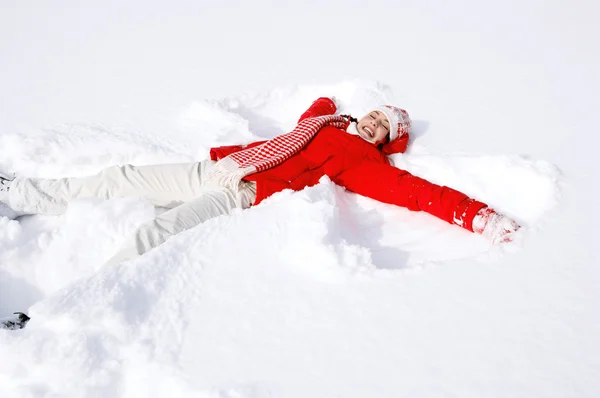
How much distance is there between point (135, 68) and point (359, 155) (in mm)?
1815

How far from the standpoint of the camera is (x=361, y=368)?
1373mm

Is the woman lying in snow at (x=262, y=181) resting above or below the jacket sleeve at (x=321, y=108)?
below

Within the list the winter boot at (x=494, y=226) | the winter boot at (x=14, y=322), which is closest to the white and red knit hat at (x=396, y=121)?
the winter boot at (x=494, y=226)

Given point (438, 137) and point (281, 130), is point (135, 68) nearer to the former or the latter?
point (281, 130)

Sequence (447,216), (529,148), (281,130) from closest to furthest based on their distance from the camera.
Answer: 1. (447,216)
2. (529,148)
3. (281,130)

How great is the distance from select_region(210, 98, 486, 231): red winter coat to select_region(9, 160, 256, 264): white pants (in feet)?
0.38

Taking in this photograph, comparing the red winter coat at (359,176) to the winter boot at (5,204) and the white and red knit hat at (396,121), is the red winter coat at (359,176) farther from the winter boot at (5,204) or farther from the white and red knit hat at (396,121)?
the winter boot at (5,204)

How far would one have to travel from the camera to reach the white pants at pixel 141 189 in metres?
2.30

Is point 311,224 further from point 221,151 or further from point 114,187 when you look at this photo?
point 114,187

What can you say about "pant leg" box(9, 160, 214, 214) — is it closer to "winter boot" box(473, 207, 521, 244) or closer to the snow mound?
the snow mound

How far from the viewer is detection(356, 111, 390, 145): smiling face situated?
259cm

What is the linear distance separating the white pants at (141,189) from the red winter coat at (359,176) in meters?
0.12

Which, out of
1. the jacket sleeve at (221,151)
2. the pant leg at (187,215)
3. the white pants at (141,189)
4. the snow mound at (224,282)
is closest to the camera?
the snow mound at (224,282)

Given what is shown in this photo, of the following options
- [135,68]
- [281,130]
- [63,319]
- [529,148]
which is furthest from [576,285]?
[135,68]
